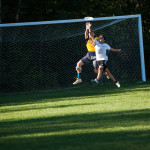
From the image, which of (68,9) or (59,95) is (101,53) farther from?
(68,9)

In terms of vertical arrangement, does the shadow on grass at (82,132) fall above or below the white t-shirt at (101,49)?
below

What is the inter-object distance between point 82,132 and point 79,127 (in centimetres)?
40

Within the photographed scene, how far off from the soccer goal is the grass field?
653 cm

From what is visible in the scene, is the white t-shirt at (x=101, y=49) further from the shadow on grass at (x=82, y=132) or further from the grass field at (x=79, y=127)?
the shadow on grass at (x=82, y=132)

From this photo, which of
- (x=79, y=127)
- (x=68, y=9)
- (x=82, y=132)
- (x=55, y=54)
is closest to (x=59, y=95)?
(x=55, y=54)

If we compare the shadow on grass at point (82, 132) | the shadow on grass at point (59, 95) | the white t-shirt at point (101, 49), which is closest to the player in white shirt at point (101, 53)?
the white t-shirt at point (101, 49)

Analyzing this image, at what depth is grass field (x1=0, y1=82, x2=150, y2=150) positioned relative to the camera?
4453mm

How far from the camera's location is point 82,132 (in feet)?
16.8

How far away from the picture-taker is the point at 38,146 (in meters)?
4.44

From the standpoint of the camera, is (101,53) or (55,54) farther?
(55,54)

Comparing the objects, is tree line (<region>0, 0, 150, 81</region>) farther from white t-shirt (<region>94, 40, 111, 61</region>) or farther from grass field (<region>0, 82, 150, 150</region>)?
grass field (<region>0, 82, 150, 150</region>)

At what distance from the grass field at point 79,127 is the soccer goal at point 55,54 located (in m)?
6.53

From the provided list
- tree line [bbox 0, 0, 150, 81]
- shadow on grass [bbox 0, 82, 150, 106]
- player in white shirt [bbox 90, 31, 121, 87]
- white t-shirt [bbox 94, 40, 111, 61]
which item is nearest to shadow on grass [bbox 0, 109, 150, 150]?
shadow on grass [bbox 0, 82, 150, 106]

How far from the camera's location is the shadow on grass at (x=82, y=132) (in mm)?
4402
